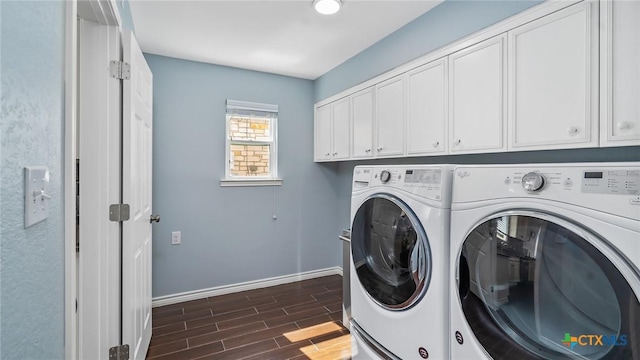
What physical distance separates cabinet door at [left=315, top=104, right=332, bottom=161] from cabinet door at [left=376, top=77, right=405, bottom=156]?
842 millimetres

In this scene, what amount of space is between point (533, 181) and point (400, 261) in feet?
2.53

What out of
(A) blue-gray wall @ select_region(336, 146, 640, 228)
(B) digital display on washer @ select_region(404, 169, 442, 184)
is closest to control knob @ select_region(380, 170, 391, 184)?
(B) digital display on washer @ select_region(404, 169, 442, 184)

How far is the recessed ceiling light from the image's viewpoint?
2.04 metres

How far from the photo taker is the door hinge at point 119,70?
1.52 m

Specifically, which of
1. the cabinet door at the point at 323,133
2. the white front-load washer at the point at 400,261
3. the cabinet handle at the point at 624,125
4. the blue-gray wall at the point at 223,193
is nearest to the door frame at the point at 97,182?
the white front-load washer at the point at 400,261

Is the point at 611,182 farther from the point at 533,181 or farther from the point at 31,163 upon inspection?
the point at 31,163

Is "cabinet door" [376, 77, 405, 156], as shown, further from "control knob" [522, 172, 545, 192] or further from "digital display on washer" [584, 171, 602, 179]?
"digital display on washer" [584, 171, 602, 179]

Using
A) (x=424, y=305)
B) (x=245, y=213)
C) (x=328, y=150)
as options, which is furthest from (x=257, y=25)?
(x=424, y=305)

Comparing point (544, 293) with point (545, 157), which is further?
point (545, 157)

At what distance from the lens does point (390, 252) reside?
5.41 ft

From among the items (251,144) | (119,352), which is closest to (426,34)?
(251,144)

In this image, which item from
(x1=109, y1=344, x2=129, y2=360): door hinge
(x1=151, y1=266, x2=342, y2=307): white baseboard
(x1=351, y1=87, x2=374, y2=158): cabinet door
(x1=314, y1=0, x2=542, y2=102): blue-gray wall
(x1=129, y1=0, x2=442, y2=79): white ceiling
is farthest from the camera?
(x1=151, y1=266, x2=342, y2=307): white baseboard

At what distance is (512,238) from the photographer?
3.49ft

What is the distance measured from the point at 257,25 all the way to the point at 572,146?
217 cm
